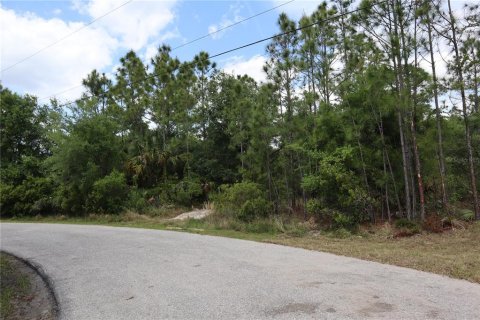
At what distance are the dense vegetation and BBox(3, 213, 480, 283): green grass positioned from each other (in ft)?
3.64

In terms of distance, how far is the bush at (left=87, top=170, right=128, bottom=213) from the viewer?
20688 mm

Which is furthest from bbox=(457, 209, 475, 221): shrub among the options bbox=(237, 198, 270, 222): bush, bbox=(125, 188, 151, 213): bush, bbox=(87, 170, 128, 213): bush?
bbox=(87, 170, 128, 213): bush

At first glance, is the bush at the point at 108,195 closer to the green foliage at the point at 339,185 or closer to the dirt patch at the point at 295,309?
the green foliage at the point at 339,185

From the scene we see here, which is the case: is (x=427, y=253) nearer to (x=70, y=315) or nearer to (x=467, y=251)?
(x=467, y=251)

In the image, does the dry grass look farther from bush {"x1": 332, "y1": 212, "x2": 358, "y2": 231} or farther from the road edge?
the road edge

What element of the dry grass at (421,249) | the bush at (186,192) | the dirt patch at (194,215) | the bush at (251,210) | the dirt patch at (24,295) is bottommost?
the dry grass at (421,249)

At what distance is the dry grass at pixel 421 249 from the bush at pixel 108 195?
12.1m

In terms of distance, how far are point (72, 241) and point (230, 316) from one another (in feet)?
28.1

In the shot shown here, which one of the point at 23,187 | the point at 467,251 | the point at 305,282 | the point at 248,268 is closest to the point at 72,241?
the point at 248,268

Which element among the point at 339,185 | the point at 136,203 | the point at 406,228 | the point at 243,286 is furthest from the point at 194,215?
the point at 243,286

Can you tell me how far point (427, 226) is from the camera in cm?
1195

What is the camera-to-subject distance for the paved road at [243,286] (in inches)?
183

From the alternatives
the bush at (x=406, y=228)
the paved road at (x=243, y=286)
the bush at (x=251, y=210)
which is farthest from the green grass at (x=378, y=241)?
the bush at (x=251, y=210)

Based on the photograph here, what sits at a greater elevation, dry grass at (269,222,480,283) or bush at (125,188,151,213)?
bush at (125,188,151,213)
